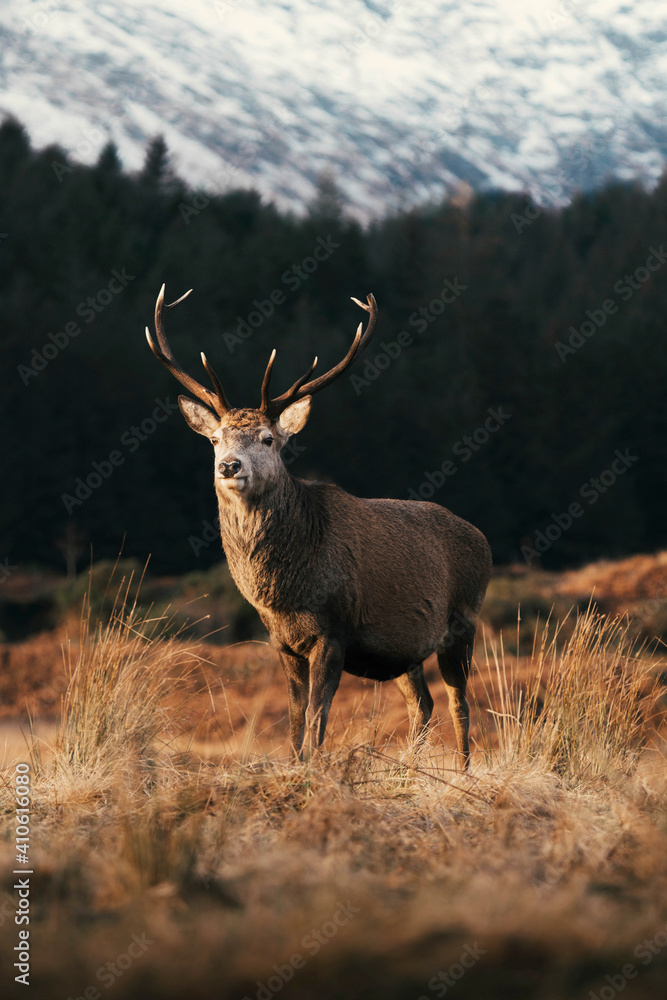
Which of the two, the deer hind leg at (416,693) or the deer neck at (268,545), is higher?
the deer neck at (268,545)

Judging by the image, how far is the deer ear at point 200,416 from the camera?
19.6 feet

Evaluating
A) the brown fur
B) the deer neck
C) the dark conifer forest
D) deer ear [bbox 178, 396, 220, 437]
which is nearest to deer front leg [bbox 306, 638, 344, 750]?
the brown fur

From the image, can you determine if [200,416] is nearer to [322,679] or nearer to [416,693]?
[322,679]

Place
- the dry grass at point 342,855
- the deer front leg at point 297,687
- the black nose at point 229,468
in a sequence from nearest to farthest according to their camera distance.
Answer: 1. the dry grass at point 342,855
2. the black nose at point 229,468
3. the deer front leg at point 297,687

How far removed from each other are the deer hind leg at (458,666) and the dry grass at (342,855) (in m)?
0.48

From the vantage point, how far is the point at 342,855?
3.57m

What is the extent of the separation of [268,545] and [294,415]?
0.85 meters

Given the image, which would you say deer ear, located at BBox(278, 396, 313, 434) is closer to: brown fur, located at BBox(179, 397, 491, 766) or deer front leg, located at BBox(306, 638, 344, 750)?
brown fur, located at BBox(179, 397, 491, 766)

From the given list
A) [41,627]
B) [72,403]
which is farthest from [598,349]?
[41,627]

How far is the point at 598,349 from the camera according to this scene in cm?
4331

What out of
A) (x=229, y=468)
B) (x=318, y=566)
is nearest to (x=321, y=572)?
(x=318, y=566)

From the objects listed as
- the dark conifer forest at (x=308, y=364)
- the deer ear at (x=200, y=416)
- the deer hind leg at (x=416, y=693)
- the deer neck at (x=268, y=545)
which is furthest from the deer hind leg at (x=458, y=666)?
the dark conifer forest at (x=308, y=364)

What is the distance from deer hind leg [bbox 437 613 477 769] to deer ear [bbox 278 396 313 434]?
1.71 metres

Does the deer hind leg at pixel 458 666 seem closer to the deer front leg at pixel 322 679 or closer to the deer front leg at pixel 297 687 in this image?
the deer front leg at pixel 297 687
